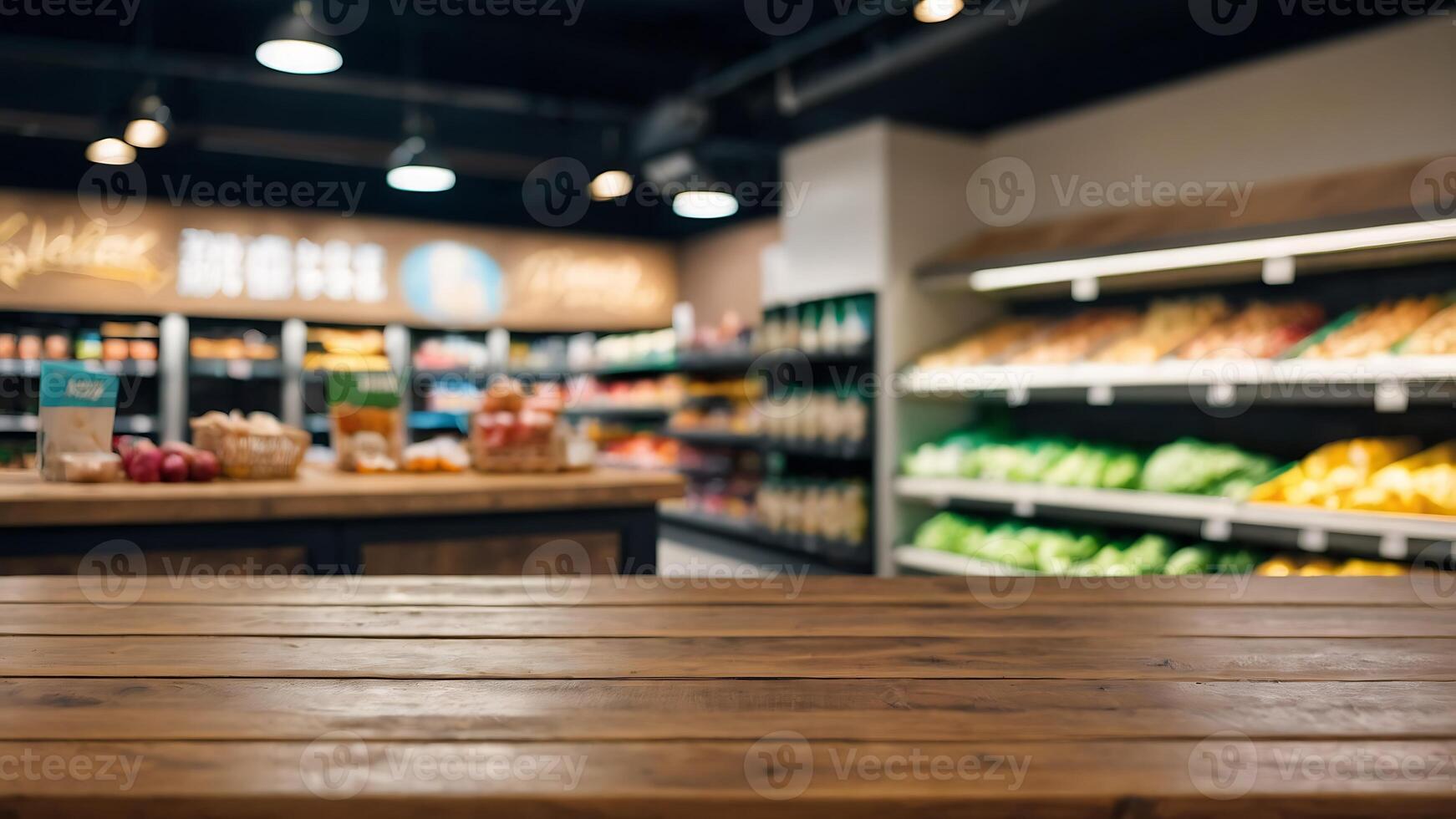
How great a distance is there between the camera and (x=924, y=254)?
476 centimetres

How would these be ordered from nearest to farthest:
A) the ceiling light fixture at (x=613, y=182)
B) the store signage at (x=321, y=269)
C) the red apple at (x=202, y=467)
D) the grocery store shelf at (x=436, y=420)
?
the red apple at (x=202, y=467)
the ceiling light fixture at (x=613, y=182)
the store signage at (x=321, y=269)
the grocery store shelf at (x=436, y=420)

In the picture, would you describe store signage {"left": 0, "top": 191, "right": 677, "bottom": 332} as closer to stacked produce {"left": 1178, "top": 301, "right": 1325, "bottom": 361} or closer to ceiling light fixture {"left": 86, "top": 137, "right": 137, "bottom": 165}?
ceiling light fixture {"left": 86, "top": 137, "right": 137, "bottom": 165}

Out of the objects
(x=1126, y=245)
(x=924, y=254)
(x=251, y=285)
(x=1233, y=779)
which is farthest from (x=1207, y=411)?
(x=251, y=285)

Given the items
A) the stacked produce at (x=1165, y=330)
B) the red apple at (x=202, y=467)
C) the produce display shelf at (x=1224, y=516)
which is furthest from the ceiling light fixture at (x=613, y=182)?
the red apple at (x=202, y=467)

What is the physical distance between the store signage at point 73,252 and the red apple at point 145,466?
481 cm

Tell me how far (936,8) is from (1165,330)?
1.61 meters

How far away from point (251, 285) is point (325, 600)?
6411 millimetres

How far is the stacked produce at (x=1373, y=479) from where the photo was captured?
2.90m

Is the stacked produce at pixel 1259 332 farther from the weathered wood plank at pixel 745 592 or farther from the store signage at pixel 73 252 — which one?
the store signage at pixel 73 252

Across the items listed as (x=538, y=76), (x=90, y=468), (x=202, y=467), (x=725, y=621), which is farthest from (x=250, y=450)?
(x=538, y=76)

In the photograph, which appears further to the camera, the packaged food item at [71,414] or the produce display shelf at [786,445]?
the produce display shelf at [786,445]

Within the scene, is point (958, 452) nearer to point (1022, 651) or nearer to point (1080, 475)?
point (1080, 475)

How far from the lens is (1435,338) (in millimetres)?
2865

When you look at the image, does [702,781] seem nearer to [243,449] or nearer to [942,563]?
[243,449]
